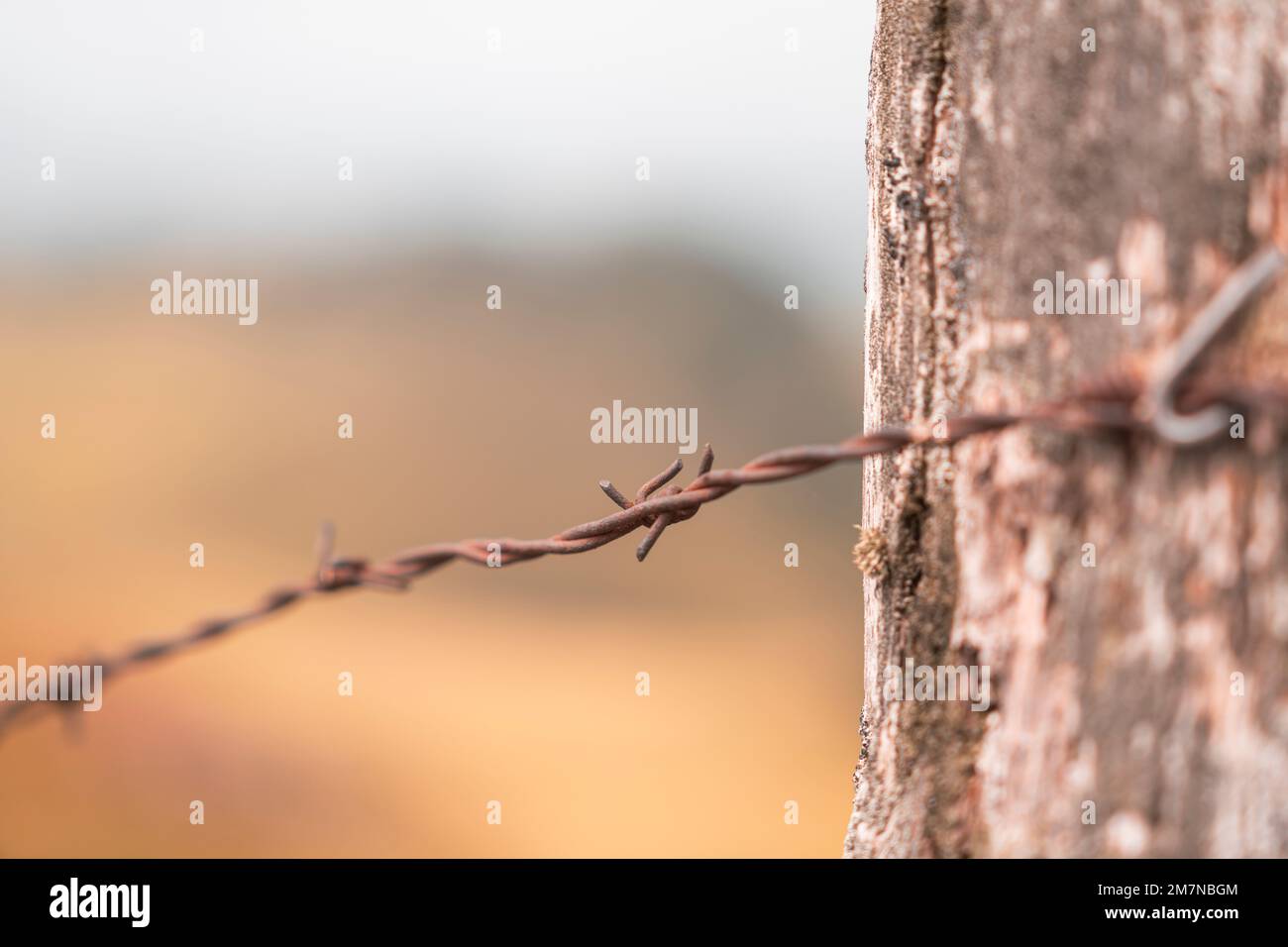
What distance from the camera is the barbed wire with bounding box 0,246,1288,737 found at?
2.89 ft

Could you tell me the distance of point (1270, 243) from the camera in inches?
35.5

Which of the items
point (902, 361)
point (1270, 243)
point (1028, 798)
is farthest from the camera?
point (902, 361)

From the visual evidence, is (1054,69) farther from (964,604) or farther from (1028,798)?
(1028,798)

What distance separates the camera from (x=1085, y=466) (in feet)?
3.15

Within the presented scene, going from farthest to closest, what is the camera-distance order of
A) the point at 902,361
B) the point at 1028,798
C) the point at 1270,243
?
the point at 902,361 < the point at 1028,798 < the point at 1270,243

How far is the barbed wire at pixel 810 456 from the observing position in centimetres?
88

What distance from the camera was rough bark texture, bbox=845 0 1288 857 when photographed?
0.90 metres

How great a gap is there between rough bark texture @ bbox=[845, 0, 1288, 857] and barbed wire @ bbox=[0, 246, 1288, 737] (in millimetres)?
31

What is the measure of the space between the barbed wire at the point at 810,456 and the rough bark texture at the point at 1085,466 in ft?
0.10

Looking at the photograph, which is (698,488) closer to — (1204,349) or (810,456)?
(810,456)

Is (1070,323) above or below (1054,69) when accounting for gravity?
below

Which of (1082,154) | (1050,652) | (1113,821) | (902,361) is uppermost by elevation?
(1082,154)
